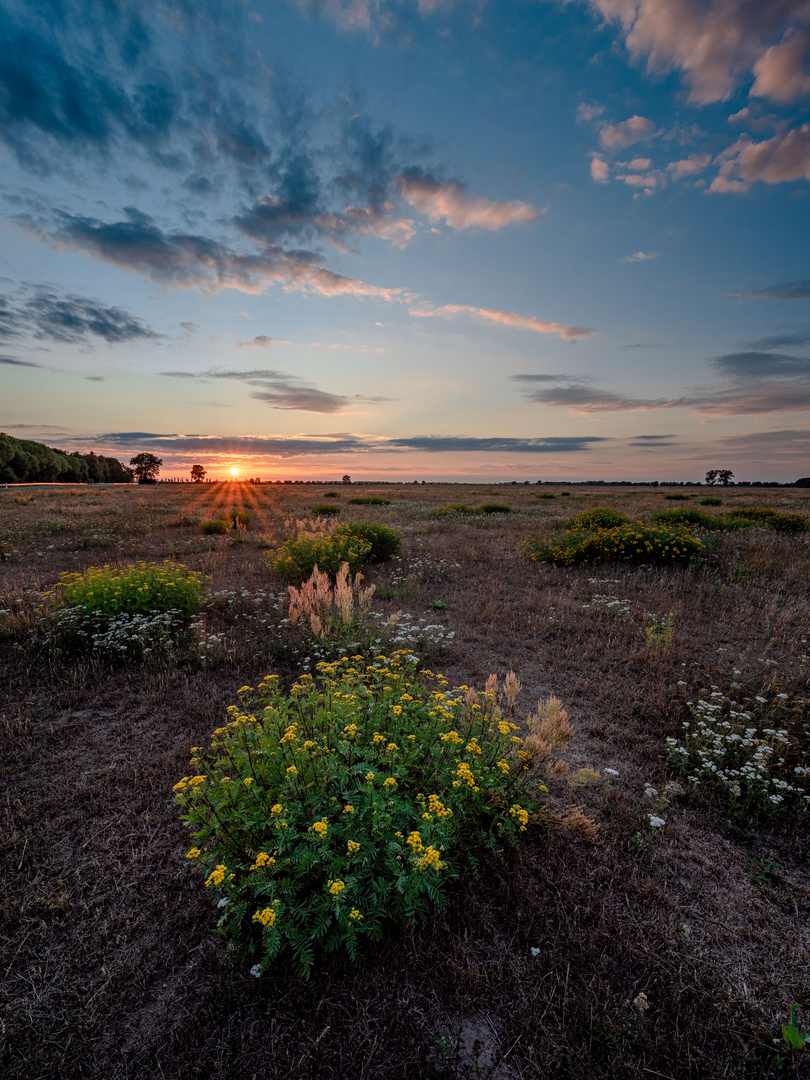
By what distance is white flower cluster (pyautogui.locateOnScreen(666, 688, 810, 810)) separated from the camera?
3.94 metres

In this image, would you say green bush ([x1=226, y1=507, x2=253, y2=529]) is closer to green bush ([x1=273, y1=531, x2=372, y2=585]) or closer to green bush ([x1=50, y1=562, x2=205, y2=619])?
green bush ([x1=273, y1=531, x2=372, y2=585])

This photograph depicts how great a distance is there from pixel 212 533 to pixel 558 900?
1768cm

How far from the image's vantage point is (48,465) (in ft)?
253

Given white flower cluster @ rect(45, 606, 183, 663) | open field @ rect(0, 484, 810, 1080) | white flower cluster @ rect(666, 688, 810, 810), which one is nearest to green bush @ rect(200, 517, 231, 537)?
white flower cluster @ rect(45, 606, 183, 663)

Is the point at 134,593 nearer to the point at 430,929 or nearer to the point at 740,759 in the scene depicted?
the point at 430,929

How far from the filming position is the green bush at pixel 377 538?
42.4 feet

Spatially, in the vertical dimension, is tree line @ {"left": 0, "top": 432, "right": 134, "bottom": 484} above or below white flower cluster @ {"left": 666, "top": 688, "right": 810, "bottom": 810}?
above

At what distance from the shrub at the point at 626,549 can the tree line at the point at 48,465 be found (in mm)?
80249

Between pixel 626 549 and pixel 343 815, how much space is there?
12298mm

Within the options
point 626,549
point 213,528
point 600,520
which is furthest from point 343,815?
point 213,528

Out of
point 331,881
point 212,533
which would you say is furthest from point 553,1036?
point 212,533

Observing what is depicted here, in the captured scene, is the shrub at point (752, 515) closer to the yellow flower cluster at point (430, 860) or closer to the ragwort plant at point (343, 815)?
the ragwort plant at point (343, 815)

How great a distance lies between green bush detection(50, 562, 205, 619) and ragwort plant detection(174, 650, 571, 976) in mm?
4632

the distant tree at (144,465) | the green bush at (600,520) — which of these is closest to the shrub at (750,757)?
the green bush at (600,520)
